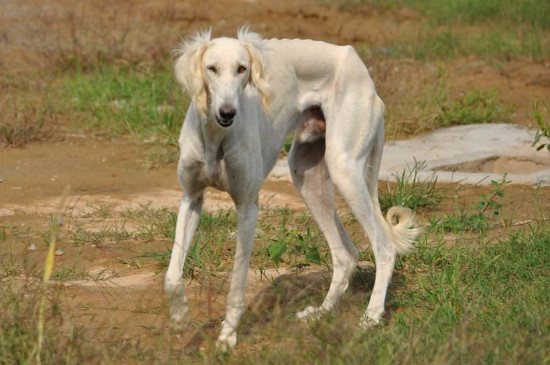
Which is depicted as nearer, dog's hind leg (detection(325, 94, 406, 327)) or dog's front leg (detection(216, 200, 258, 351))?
dog's front leg (detection(216, 200, 258, 351))

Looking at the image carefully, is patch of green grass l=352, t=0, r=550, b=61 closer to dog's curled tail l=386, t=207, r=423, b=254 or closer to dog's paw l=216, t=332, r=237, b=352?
dog's curled tail l=386, t=207, r=423, b=254

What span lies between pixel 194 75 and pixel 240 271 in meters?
0.94

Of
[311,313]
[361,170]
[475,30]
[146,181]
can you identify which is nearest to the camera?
[311,313]

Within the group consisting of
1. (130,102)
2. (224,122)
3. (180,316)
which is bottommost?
(130,102)

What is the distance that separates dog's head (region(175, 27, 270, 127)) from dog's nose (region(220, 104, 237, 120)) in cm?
5

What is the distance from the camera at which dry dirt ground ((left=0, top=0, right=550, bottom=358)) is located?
4602 mm

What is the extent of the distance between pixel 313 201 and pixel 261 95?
1.06m

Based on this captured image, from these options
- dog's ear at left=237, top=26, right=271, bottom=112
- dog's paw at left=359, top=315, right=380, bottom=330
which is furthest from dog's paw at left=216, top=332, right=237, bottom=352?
dog's ear at left=237, top=26, right=271, bottom=112

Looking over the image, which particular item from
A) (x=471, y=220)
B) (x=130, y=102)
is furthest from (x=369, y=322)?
(x=130, y=102)

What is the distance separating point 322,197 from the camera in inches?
197

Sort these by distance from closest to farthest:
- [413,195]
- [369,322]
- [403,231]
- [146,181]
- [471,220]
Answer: [369,322] < [403,231] < [471,220] < [413,195] < [146,181]

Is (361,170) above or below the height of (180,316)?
above

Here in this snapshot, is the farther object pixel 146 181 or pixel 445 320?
pixel 146 181

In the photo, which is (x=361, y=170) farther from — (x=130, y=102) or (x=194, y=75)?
(x=130, y=102)
